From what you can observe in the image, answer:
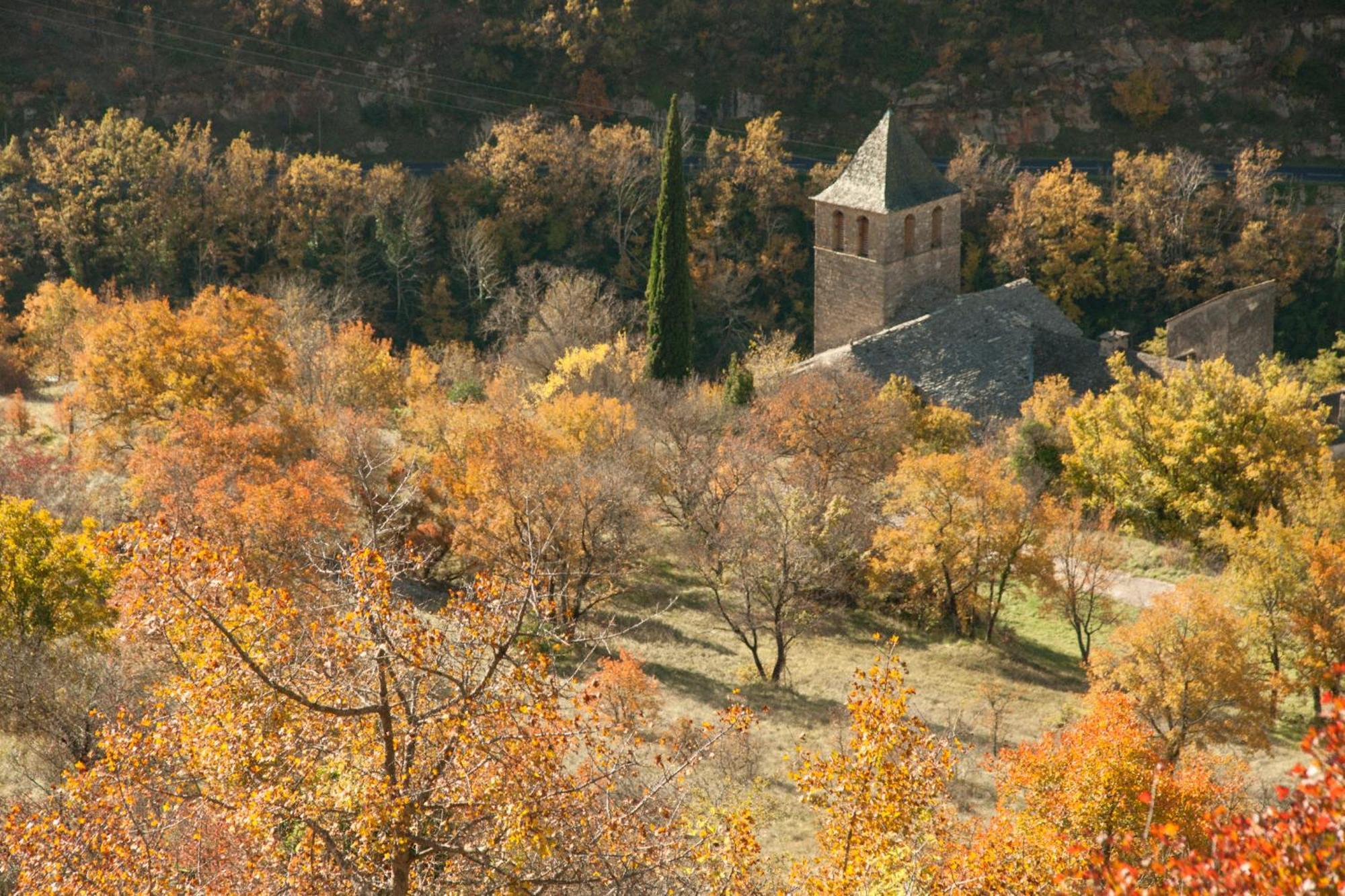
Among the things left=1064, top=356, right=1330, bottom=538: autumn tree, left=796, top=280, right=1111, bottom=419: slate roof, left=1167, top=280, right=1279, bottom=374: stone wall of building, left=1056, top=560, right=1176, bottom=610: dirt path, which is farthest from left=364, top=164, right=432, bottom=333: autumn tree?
left=1056, top=560, right=1176, bottom=610: dirt path

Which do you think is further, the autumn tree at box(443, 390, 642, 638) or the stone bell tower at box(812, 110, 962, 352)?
the stone bell tower at box(812, 110, 962, 352)

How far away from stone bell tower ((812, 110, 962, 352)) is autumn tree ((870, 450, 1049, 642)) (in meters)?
12.3

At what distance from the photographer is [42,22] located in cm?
6694

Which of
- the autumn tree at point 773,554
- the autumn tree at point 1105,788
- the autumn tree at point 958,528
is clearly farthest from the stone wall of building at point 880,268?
the autumn tree at point 1105,788

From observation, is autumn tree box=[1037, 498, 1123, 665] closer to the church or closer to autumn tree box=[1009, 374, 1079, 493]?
autumn tree box=[1009, 374, 1079, 493]

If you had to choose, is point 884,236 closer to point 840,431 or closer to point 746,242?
point 840,431

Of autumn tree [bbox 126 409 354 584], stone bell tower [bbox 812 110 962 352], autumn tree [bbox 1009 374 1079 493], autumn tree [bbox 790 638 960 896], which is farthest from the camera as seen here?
stone bell tower [bbox 812 110 962 352]

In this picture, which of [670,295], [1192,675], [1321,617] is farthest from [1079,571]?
[670,295]

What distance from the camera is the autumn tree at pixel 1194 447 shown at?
34.3 metres

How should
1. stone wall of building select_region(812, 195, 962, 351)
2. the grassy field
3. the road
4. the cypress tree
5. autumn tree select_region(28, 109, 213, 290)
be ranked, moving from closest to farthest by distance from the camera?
the grassy field, stone wall of building select_region(812, 195, 962, 351), the cypress tree, autumn tree select_region(28, 109, 213, 290), the road

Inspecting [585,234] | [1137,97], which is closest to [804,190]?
[585,234]

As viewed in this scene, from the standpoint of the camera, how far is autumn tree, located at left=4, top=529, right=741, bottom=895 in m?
12.0

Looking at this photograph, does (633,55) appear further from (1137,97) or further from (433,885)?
(433,885)

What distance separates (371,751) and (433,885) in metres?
1.33
